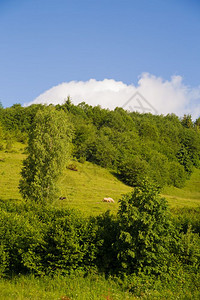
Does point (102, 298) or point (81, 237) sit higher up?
point (81, 237)

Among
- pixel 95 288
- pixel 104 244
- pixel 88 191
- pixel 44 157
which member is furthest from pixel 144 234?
pixel 88 191

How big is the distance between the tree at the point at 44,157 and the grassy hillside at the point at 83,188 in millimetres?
2077

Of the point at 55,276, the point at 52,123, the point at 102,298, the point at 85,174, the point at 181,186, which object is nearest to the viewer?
the point at 102,298

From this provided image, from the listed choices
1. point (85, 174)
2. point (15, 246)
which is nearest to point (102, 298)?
point (15, 246)

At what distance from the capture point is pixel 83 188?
210ft

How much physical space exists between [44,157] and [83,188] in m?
32.0

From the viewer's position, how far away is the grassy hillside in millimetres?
46344

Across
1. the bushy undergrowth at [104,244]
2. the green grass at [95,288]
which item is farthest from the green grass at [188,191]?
the green grass at [95,288]

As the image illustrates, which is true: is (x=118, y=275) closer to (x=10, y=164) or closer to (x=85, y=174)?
(x=10, y=164)

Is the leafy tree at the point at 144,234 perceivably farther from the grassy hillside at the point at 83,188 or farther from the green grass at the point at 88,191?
the green grass at the point at 88,191

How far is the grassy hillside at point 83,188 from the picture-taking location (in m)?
46.3

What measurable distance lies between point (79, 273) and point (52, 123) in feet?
69.7

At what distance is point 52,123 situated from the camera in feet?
113

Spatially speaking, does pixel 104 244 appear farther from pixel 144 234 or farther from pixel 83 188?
pixel 83 188
